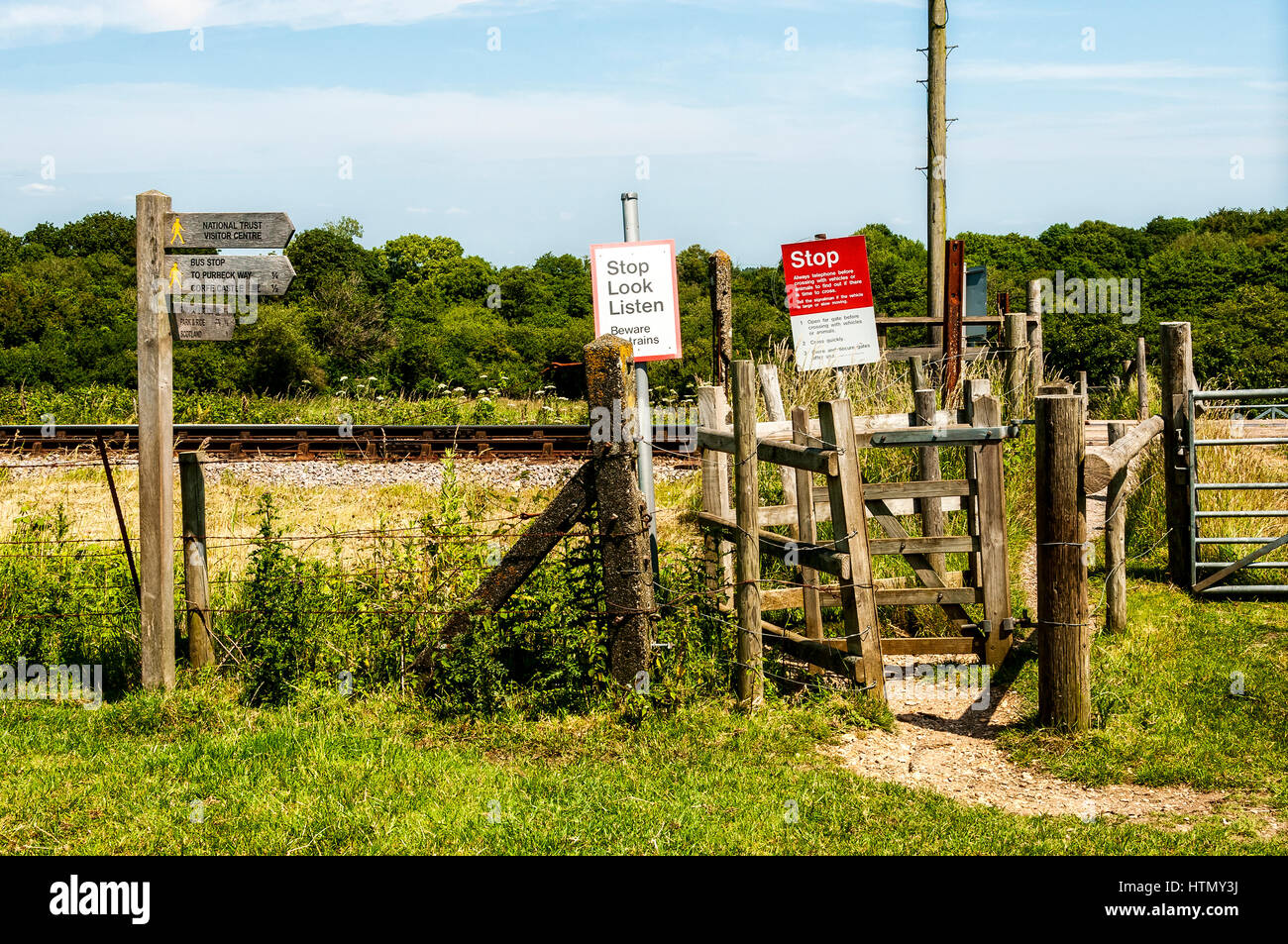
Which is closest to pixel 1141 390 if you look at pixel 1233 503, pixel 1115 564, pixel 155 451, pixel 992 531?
pixel 1233 503

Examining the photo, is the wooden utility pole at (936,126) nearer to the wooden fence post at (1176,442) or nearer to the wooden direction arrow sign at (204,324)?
the wooden fence post at (1176,442)

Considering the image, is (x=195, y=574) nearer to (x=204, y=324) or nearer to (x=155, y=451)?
(x=155, y=451)

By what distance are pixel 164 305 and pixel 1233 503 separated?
913cm

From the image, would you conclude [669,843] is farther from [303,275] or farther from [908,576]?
[303,275]

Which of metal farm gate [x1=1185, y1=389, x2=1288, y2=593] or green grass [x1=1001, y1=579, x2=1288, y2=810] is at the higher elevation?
metal farm gate [x1=1185, y1=389, x2=1288, y2=593]

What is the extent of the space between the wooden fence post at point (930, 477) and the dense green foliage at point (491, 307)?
1321cm

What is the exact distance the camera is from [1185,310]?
4075cm

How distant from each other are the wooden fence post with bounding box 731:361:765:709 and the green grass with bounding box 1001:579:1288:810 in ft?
Answer: 4.71

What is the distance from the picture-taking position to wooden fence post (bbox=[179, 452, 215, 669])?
7.00 metres

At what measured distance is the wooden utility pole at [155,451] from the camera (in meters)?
6.86

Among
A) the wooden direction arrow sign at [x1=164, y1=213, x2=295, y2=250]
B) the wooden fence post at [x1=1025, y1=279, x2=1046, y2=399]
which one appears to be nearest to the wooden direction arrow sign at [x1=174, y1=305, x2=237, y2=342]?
the wooden direction arrow sign at [x1=164, y1=213, x2=295, y2=250]

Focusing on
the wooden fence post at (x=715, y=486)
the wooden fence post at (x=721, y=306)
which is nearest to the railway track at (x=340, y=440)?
the wooden fence post at (x=721, y=306)

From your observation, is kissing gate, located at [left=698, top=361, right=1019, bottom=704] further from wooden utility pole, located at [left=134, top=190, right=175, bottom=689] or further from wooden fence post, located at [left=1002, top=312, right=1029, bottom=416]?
wooden fence post, located at [left=1002, top=312, right=1029, bottom=416]

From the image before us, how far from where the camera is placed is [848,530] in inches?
258
